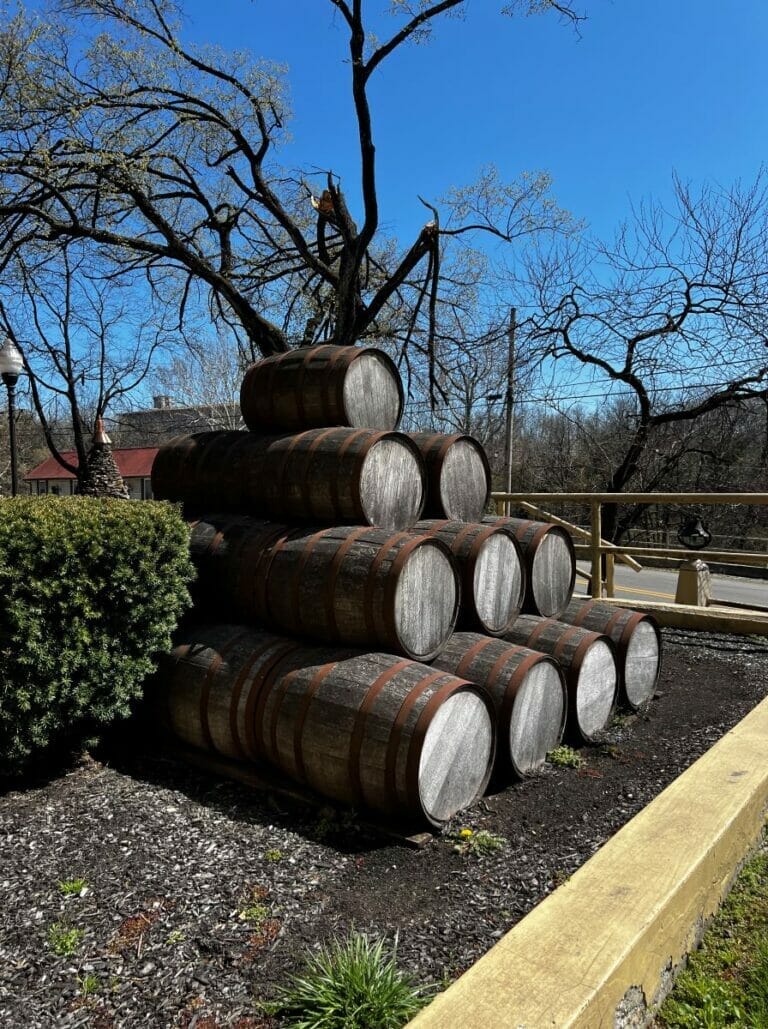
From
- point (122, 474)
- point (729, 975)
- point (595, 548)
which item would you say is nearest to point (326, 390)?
point (729, 975)

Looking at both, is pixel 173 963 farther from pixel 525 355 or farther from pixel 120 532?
pixel 525 355

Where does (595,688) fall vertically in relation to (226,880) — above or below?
above

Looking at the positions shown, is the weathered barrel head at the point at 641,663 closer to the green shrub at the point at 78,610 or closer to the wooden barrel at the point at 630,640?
the wooden barrel at the point at 630,640

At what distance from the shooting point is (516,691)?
12.2 feet

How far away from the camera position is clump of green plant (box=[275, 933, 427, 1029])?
1.97 m

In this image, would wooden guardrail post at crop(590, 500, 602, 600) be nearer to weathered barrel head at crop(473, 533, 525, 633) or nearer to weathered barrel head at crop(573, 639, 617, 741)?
weathered barrel head at crop(573, 639, 617, 741)

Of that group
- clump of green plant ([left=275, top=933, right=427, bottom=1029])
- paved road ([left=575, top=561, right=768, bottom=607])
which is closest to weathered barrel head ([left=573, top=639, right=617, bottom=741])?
clump of green plant ([left=275, top=933, right=427, bottom=1029])

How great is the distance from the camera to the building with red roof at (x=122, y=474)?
33.9m

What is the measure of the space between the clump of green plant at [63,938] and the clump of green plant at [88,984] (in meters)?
0.14

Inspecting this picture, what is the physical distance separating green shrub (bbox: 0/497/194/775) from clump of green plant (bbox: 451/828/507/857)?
2.01 m

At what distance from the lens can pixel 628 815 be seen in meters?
3.45

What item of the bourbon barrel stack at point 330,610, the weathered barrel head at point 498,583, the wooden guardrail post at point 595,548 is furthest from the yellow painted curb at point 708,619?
the bourbon barrel stack at point 330,610

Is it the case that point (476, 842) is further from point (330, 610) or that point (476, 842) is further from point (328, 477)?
point (328, 477)

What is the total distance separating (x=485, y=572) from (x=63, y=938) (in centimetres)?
277
